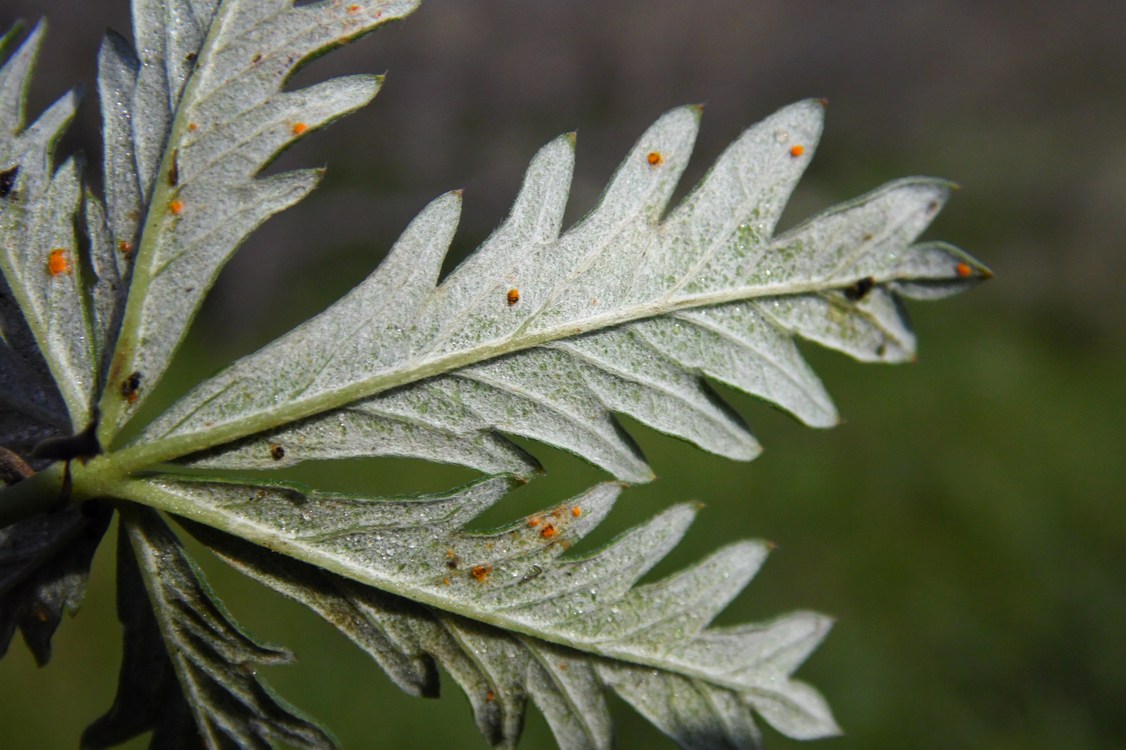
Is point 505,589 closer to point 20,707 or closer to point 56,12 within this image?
point 20,707

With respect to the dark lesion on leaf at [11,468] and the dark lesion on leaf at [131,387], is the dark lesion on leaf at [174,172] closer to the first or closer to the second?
the dark lesion on leaf at [131,387]

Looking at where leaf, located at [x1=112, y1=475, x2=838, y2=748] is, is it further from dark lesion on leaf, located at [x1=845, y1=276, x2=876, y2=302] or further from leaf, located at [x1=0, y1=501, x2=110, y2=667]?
dark lesion on leaf, located at [x1=845, y1=276, x2=876, y2=302]

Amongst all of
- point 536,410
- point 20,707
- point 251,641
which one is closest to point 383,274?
point 536,410

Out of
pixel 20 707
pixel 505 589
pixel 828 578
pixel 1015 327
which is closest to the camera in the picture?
pixel 505 589

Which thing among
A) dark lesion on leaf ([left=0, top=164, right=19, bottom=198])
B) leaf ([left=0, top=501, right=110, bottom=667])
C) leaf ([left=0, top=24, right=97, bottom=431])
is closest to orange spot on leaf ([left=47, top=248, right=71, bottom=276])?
leaf ([left=0, top=24, right=97, bottom=431])

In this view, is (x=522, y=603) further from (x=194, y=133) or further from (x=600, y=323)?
(x=194, y=133)

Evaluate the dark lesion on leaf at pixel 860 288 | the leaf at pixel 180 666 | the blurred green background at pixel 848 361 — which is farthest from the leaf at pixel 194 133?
the blurred green background at pixel 848 361
